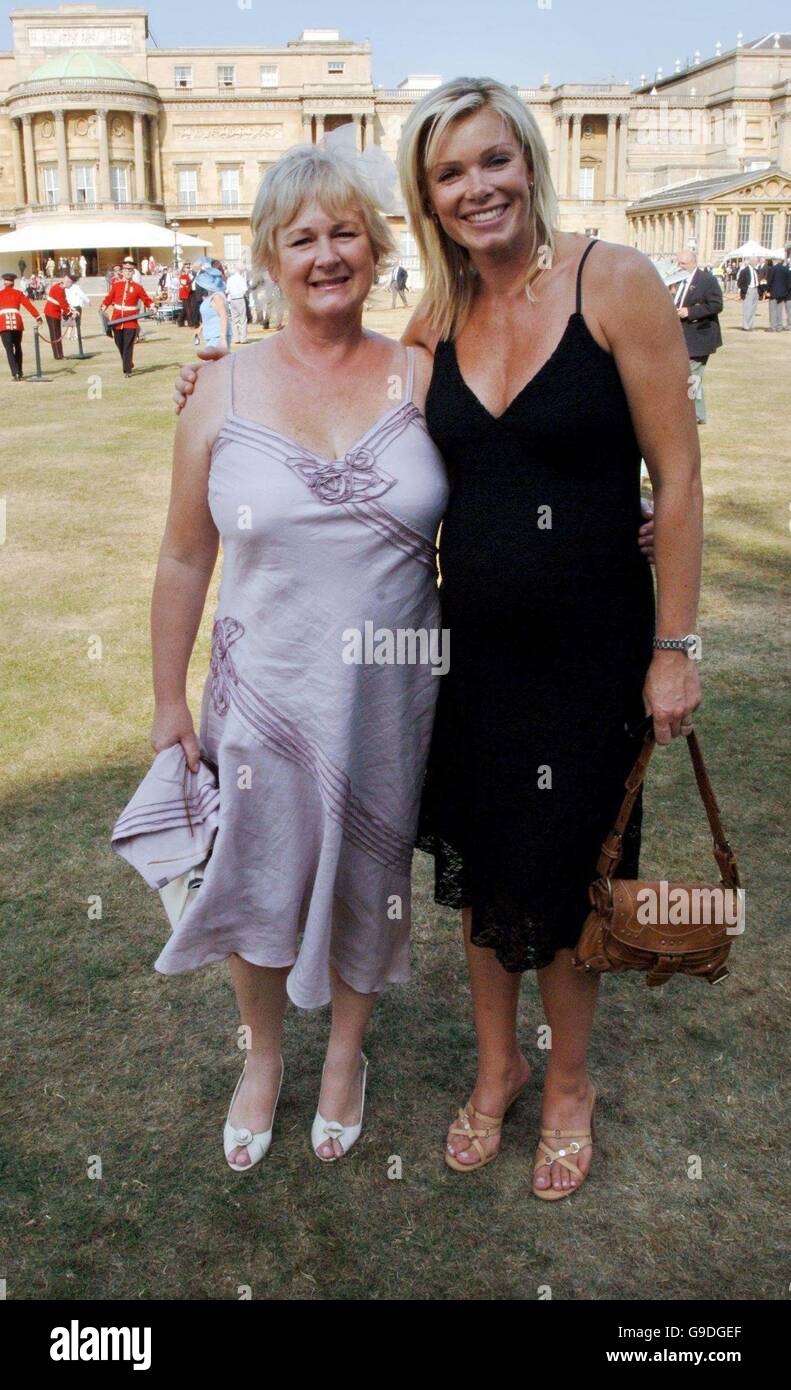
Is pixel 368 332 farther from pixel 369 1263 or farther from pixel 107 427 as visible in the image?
pixel 107 427

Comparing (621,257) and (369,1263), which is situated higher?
(621,257)

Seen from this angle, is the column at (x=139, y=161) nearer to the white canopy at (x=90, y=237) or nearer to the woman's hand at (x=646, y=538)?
the white canopy at (x=90, y=237)

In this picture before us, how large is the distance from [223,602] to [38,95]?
74.3 m

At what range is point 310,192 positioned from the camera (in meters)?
2.04

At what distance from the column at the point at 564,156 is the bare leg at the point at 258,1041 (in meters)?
77.8

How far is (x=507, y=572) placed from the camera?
2074 mm

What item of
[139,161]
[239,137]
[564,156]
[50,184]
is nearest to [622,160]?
[564,156]

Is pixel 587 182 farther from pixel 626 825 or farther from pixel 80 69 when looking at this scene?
pixel 626 825

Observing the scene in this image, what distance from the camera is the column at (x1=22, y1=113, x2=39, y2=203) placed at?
66250 mm

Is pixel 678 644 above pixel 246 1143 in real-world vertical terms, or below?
above

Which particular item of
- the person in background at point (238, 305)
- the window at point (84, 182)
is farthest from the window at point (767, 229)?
the person in background at point (238, 305)

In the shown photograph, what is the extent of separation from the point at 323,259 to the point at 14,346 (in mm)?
18080

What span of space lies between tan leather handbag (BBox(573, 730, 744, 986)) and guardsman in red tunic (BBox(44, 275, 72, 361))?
2109 centimetres

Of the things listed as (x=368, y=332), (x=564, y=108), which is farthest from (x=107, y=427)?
(x=564, y=108)
